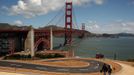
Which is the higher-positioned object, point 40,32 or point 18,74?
point 40,32

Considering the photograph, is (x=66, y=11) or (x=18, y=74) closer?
(x=18, y=74)

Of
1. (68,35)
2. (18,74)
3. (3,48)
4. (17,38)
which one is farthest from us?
(68,35)

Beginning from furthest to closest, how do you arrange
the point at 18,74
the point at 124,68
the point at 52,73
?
the point at 124,68
the point at 52,73
the point at 18,74

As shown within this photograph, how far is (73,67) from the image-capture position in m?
45.2

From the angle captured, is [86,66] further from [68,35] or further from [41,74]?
[68,35]

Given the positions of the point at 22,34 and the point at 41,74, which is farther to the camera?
the point at 22,34

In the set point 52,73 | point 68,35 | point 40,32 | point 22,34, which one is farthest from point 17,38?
point 52,73

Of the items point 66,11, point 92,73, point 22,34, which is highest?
point 66,11

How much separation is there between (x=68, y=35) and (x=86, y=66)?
7636 cm

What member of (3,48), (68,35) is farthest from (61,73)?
(68,35)

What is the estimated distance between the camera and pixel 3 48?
8088cm

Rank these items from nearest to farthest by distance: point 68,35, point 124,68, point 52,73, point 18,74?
1. point 18,74
2. point 52,73
3. point 124,68
4. point 68,35

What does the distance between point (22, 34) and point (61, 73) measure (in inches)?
2126

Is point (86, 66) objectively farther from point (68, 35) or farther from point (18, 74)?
point (68, 35)
